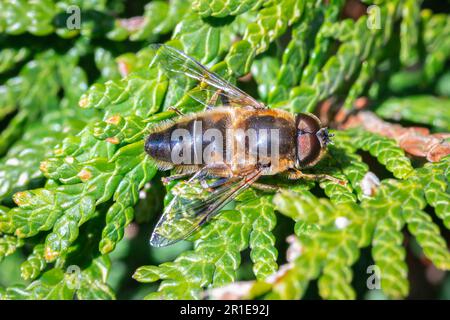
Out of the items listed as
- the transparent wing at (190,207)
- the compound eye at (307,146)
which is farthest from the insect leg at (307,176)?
the transparent wing at (190,207)

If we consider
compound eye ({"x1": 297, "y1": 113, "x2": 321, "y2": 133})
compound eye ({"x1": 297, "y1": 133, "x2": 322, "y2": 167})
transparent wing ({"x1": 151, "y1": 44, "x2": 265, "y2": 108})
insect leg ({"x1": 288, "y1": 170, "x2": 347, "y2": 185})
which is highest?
transparent wing ({"x1": 151, "y1": 44, "x2": 265, "y2": 108})

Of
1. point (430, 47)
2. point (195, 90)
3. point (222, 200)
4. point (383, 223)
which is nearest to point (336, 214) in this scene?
point (383, 223)

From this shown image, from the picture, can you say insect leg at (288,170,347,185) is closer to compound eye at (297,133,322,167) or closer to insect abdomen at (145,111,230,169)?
compound eye at (297,133,322,167)

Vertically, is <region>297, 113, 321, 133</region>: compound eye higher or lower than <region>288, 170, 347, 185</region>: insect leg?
higher

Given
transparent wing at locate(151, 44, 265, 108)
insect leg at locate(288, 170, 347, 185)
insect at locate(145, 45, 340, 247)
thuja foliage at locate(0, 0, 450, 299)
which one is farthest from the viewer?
transparent wing at locate(151, 44, 265, 108)

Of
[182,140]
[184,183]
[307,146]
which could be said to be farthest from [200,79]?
[307,146]

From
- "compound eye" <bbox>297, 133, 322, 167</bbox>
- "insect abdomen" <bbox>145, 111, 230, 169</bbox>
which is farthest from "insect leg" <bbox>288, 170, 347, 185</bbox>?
"insect abdomen" <bbox>145, 111, 230, 169</bbox>

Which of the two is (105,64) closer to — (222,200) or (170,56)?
(170,56)
